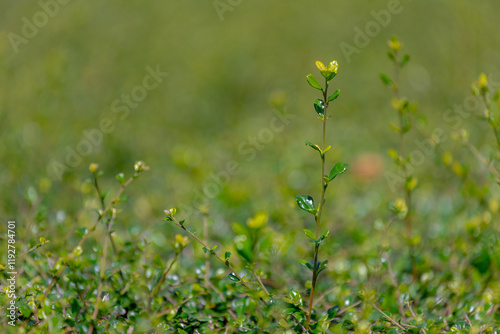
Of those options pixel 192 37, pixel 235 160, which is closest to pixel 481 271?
pixel 235 160

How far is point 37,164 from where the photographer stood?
2.51 m

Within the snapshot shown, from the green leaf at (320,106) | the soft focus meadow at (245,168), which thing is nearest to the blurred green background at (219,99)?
the soft focus meadow at (245,168)

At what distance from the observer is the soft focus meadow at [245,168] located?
4.47 ft

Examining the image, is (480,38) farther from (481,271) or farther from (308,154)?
(481,271)

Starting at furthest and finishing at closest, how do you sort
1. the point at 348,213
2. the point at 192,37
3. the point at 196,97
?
the point at 192,37 → the point at 196,97 → the point at 348,213

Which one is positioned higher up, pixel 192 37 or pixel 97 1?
pixel 97 1

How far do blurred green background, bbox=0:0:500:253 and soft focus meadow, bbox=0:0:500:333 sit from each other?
0.02 metres

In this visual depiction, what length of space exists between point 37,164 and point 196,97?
5.39ft

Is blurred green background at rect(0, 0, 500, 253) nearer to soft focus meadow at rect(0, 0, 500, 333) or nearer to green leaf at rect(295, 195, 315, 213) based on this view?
soft focus meadow at rect(0, 0, 500, 333)

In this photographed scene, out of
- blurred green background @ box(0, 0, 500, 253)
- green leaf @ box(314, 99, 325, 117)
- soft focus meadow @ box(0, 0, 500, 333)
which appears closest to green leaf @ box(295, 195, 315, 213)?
soft focus meadow @ box(0, 0, 500, 333)

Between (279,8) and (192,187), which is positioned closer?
(192,187)

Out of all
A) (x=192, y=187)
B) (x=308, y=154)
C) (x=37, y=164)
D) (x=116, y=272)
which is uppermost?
(x=116, y=272)

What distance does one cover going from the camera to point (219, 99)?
3922 mm

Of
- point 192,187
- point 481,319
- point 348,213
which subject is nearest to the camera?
point 481,319
